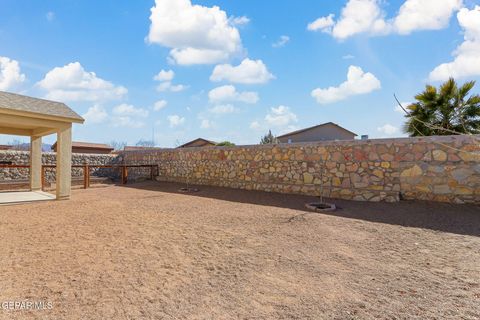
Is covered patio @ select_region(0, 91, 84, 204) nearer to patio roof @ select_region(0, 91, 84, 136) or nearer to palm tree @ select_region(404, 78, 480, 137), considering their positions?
Answer: patio roof @ select_region(0, 91, 84, 136)

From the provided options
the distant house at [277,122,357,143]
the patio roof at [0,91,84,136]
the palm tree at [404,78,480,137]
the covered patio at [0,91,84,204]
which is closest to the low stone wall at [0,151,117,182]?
the covered patio at [0,91,84,204]

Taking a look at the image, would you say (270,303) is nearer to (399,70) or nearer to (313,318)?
(313,318)

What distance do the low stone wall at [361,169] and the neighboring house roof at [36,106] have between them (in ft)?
18.3

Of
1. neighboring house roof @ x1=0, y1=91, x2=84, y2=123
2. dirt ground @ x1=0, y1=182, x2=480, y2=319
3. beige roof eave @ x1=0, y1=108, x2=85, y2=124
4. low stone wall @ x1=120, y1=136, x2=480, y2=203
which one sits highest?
neighboring house roof @ x1=0, y1=91, x2=84, y2=123

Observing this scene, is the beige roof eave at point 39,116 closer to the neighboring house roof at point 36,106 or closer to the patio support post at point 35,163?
the neighboring house roof at point 36,106

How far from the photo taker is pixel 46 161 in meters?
16.3

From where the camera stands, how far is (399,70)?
6.56 ft

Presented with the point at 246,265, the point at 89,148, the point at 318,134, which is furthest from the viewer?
the point at 89,148

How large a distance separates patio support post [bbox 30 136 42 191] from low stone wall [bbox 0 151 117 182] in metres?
4.43

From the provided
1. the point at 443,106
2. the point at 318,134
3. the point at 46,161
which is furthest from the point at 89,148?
the point at 443,106

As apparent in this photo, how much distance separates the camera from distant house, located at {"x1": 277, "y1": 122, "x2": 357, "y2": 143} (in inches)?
889

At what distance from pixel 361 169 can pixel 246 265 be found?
5788 millimetres

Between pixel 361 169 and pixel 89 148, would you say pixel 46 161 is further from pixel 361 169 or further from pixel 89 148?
pixel 361 169

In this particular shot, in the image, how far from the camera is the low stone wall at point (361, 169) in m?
6.77
